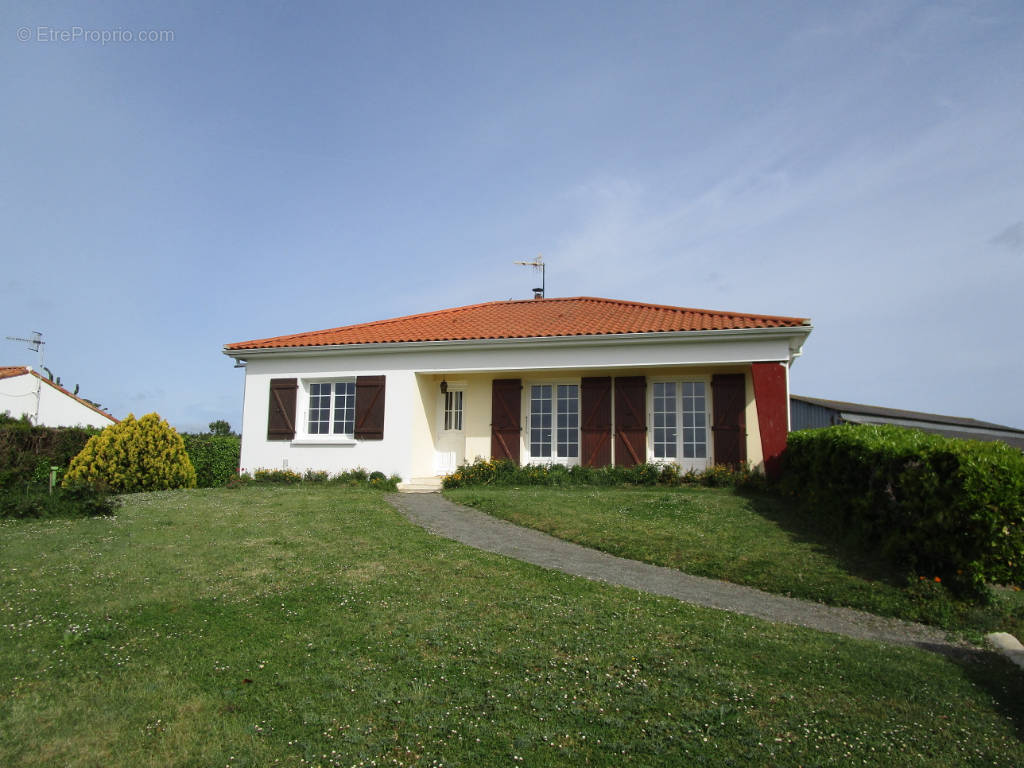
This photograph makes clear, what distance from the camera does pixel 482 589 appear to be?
6195mm

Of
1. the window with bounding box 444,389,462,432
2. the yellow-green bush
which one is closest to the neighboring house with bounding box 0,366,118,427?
the yellow-green bush

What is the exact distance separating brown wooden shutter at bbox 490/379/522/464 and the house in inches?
1.0

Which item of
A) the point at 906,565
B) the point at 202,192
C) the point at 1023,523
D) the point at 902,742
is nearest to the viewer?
the point at 902,742

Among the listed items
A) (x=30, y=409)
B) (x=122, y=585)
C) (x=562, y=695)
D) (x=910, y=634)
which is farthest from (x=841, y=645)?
(x=30, y=409)

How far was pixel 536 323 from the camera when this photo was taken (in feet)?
51.9

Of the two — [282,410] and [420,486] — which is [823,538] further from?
[282,410]

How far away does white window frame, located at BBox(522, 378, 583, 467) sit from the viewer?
14.7m

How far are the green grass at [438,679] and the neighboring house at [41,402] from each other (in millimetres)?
22185

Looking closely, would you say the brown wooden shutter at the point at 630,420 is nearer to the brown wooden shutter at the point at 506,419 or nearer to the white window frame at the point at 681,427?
the white window frame at the point at 681,427

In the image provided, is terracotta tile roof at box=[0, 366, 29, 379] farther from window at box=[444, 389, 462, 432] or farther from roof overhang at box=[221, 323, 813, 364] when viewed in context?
window at box=[444, 389, 462, 432]

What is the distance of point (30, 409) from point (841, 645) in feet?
96.2

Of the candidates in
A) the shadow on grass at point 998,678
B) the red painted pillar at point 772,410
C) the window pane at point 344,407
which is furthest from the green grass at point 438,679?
the window pane at point 344,407

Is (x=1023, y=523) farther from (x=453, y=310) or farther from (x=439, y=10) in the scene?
(x=453, y=310)

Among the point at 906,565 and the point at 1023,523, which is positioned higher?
the point at 1023,523
